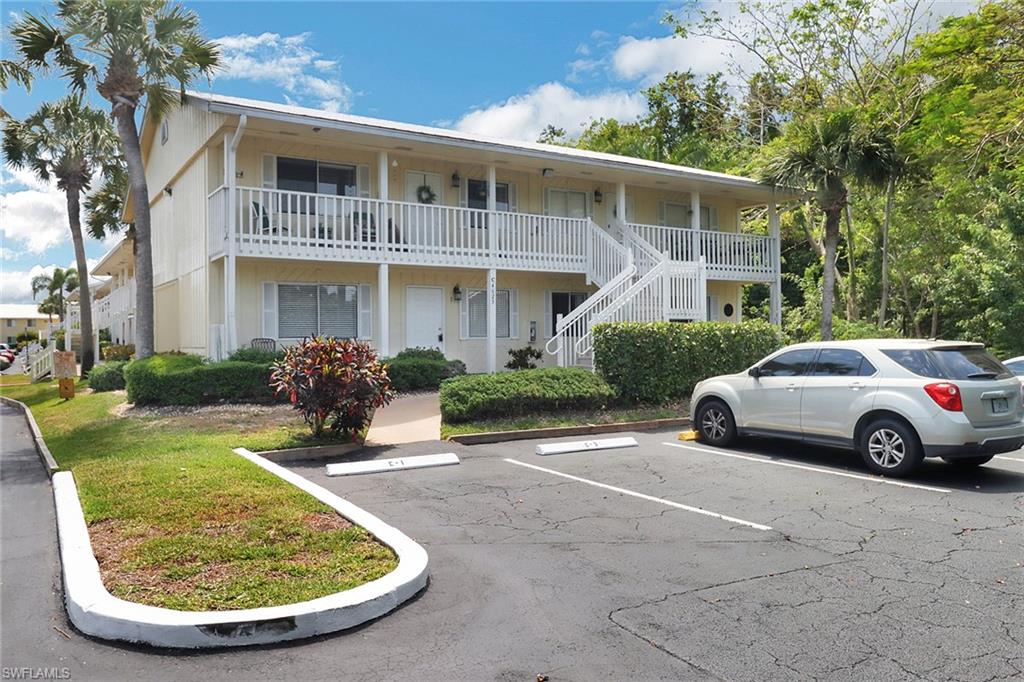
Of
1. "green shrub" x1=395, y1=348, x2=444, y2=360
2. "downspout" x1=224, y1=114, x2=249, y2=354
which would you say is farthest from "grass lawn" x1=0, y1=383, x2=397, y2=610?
"green shrub" x1=395, y1=348, x2=444, y2=360

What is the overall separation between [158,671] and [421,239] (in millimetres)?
14643

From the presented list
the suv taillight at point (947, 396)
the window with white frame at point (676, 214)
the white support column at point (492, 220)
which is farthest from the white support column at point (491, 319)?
the suv taillight at point (947, 396)

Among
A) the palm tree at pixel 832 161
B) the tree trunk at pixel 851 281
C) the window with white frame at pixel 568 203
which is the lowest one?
the tree trunk at pixel 851 281

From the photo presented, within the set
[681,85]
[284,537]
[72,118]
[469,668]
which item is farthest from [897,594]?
[681,85]

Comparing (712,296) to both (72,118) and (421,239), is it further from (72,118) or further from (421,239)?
(72,118)

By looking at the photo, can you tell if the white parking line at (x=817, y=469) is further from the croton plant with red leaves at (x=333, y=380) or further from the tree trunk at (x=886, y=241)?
the tree trunk at (x=886, y=241)

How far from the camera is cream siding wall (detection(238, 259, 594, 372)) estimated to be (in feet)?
54.5

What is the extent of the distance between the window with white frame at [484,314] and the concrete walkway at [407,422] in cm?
455

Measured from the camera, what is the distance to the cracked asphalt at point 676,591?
364 centimetres

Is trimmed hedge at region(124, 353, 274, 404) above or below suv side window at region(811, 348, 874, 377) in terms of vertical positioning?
below

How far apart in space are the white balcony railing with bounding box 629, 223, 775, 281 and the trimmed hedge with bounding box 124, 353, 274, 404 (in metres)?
11.2

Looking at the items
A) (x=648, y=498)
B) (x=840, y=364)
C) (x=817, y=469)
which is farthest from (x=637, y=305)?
(x=648, y=498)

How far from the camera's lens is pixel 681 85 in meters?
35.7

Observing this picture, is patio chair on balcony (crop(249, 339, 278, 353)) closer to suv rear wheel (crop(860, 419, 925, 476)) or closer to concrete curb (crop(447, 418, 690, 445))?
concrete curb (crop(447, 418, 690, 445))
